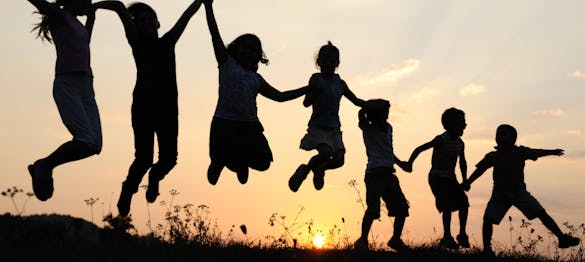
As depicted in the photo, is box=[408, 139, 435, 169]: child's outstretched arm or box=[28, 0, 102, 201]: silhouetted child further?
box=[408, 139, 435, 169]: child's outstretched arm

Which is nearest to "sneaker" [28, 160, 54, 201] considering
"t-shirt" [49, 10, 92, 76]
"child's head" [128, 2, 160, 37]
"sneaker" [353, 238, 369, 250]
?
"t-shirt" [49, 10, 92, 76]

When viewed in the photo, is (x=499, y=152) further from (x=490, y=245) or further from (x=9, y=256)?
(x=9, y=256)

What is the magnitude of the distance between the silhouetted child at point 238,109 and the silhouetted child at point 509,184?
383 centimetres

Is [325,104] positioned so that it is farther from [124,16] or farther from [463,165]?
[124,16]

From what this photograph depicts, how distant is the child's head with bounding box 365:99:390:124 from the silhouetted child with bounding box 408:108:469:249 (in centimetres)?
80

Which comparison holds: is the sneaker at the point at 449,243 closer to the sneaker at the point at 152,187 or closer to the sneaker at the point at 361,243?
the sneaker at the point at 361,243

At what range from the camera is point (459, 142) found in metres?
12.2

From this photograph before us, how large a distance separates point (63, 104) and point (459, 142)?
6.82 m

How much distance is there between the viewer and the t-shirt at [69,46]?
8242 mm

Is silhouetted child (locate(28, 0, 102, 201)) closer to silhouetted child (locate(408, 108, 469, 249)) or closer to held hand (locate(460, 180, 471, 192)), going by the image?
silhouetted child (locate(408, 108, 469, 249))

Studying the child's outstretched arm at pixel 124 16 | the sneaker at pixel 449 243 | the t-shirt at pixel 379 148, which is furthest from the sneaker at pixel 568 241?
the child's outstretched arm at pixel 124 16

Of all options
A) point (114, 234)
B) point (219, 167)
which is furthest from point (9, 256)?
point (219, 167)

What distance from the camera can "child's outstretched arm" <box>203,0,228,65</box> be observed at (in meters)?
9.76

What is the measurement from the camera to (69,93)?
8156 mm
